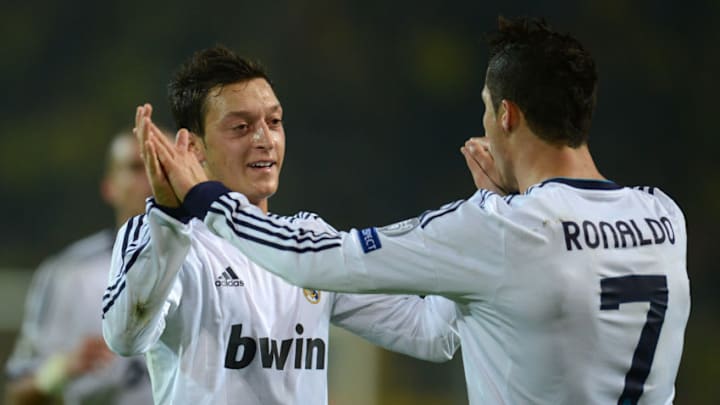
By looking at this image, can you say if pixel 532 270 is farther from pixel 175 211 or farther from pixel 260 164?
pixel 260 164

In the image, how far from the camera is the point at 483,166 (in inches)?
123

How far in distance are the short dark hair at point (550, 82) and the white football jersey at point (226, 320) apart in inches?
23.4

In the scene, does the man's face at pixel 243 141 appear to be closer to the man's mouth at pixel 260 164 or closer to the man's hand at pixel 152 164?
the man's mouth at pixel 260 164

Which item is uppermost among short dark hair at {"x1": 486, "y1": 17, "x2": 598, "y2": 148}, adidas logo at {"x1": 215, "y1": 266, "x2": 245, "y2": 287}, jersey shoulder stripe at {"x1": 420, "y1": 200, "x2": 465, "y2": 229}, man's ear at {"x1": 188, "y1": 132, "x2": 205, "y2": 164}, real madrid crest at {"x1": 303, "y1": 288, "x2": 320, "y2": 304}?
short dark hair at {"x1": 486, "y1": 17, "x2": 598, "y2": 148}

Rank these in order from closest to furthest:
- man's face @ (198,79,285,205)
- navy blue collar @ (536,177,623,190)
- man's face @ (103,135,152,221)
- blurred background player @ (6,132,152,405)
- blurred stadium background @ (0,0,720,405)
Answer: navy blue collar @ (536,177,623,190), man's face @ (198,79,285,205), blurred background player @ (6,132,152,405), man's face @ (103,135,152,221), blurred stadium background @ (0,0,720,405)

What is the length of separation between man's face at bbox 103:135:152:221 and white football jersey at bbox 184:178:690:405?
267cm

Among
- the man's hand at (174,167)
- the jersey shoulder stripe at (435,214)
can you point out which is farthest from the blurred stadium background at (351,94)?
the man's hand at (174,167)

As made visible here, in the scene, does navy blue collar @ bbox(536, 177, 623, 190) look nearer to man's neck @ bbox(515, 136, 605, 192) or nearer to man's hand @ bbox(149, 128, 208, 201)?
man's neck @ bbox(515, 136, 605, 192)

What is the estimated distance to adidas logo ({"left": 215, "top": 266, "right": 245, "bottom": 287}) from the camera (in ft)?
10.2

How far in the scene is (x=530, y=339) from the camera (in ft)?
8.82

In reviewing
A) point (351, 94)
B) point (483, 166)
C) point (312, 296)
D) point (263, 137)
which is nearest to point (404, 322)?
point (312, 296)

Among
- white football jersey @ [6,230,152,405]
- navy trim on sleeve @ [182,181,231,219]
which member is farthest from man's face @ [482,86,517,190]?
white football jersey @ [6,230,152,405]

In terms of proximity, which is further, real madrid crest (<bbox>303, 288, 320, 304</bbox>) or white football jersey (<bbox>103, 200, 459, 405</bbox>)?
real madrid crest (<bbox>303, 288, 320, 304</bbox>)

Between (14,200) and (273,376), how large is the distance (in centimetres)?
929
